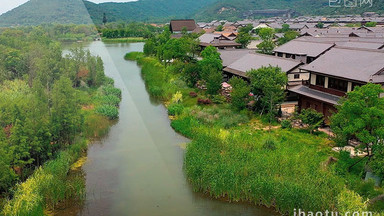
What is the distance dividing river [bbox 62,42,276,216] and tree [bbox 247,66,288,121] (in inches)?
205

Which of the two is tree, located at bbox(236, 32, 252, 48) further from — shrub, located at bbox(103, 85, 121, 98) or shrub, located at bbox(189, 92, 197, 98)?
shrub, located at bbox(103, 85, 121, 98)

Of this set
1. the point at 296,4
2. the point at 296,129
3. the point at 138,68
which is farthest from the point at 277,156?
the point at 296,4

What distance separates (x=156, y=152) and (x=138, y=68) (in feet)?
92.0

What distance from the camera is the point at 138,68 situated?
43.9 metres

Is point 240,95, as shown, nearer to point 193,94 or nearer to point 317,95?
point 317,95

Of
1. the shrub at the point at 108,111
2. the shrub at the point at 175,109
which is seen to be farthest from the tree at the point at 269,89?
the shrub at the point at 108,111

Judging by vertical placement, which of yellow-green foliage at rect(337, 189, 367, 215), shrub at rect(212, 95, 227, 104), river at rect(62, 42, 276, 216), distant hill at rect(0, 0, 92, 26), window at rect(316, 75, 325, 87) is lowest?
river at rect(62, 42, 276, 216)

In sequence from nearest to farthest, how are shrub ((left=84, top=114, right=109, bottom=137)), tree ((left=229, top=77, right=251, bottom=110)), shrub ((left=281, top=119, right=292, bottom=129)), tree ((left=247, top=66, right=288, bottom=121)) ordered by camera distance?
shrub ((left=281, top=119, right=292, bottom=129)), tree ((left=247, top=66, right=288, bottom=121)), shrub ((left=84, top=114, right=109, bottom=137)), tree ((left=229, top=77, right=251, bottom=110))

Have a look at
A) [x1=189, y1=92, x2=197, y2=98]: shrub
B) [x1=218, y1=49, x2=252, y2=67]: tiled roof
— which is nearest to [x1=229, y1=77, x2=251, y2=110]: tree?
[x1=189, y1=92, x2=197, y2=98]: shrub

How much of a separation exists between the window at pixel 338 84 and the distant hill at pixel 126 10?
16838mm

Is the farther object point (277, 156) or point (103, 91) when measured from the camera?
point (103, 91)

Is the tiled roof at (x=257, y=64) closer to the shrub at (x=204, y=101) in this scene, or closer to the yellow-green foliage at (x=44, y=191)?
the shrub at (x=204, y=101)

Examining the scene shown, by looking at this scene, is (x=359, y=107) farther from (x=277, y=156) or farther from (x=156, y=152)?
(x=156, y=152)

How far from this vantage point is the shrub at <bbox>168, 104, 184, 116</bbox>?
22.7m
